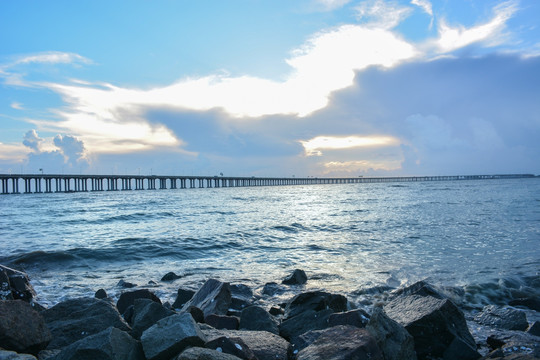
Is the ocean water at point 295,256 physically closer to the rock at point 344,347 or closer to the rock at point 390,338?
the rock at point 390,338

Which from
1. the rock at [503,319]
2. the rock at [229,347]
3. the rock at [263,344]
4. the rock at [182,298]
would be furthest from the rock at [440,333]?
the rock at [182,298]

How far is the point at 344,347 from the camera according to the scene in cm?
383

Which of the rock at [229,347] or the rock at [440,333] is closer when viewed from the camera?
the rock at [229,347]

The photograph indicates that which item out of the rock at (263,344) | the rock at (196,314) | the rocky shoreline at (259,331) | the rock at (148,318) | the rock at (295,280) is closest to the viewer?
the rocky shoreline at (259,331)

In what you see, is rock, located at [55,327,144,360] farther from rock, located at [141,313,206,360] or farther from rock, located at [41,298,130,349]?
rock, located at [41,298,130,349]

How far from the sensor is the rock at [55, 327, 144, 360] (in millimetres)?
3752

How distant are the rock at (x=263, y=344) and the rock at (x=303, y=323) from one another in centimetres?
81

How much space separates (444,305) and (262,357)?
2.70 metres

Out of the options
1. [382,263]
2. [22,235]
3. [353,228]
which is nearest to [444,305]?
[382,263]

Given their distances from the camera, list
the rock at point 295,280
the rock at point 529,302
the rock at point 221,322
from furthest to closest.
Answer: the rock at point 295,280 < the rock at point 529,302 < the rock at point 221,322

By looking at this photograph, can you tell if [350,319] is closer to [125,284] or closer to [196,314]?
[196,314]

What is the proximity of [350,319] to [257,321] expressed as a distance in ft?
4.51

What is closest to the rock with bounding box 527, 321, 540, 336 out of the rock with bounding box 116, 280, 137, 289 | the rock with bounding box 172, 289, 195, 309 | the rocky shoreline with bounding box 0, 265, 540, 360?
the rocky shoreline with bounding box 0, 265, 540, 360

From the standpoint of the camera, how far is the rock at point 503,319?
19.8 ft
